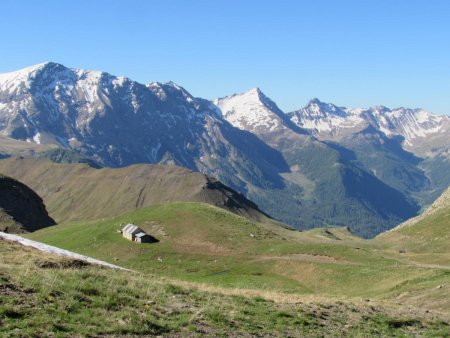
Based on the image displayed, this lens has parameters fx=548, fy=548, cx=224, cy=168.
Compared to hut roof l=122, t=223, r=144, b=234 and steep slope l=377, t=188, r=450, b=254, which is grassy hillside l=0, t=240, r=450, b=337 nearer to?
hut roof l=122, t=223, r=144, b=234

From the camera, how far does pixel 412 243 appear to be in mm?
104688

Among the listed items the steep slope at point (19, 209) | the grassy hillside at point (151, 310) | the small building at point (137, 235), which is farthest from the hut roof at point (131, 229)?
the grassy hillside at point (151, 310)

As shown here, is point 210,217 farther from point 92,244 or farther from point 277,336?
point 277,336

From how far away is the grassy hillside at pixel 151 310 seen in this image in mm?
21672

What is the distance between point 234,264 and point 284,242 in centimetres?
1849

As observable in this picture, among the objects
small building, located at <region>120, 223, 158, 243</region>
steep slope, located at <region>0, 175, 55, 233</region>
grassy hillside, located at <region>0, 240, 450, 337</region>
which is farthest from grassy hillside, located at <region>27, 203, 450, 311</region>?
steep slope, located at <region>0, 175, 55, 233</region>

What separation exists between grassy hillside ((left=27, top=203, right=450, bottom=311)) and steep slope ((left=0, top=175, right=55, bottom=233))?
3466 cm

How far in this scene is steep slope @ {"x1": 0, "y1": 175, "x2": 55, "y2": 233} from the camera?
15412 cm

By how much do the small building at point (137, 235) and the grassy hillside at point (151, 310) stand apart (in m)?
61.4

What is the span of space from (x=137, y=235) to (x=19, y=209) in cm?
8749

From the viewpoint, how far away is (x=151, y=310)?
82.2 feet

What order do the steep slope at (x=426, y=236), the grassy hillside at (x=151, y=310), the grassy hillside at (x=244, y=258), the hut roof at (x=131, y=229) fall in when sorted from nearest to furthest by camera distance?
the grassy hillside at (x=151, y=310), the grassy hillside at (x=244, y=258), the steep slope at (x=426, y=236), the hut roof at (x=131, y=229)

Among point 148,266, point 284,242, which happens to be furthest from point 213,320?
point 284,242

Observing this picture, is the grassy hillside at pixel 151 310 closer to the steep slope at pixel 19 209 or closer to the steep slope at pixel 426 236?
the steep slope at pixel 426 236
